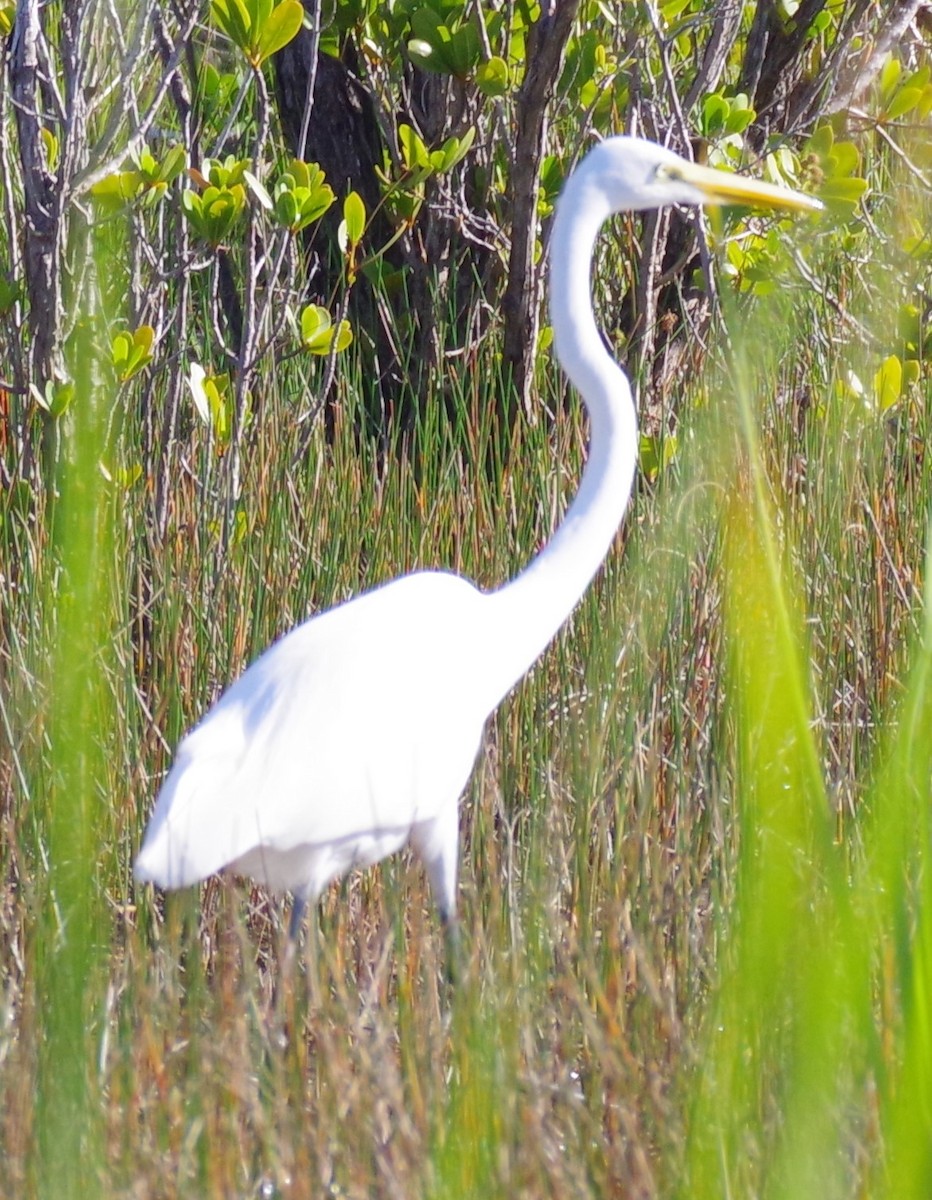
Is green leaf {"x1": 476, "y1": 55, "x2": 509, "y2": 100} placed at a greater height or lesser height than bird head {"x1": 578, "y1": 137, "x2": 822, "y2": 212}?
greater

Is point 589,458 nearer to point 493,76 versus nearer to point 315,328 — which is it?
point 315,328

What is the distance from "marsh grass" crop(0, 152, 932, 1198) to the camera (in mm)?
818

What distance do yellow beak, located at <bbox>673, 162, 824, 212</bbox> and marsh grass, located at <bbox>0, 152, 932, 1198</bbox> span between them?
183 mm

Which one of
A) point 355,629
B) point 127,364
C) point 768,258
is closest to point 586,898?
point 355,629

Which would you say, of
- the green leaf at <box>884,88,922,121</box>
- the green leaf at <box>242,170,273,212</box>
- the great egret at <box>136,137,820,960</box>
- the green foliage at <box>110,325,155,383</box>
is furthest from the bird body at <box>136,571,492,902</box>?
the green leaf at <box>884,88,922,121</box>

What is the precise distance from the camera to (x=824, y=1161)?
32.0 inches

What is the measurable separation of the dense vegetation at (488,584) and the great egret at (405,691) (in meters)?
0.09

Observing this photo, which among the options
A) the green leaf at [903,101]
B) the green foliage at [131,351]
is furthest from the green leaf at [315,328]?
the green leaf at [903,101]

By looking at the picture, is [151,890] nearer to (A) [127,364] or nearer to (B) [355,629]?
(B) [355,629]

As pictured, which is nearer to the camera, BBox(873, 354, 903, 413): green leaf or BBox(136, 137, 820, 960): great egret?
BBox(136, 137, 820, 960): great egret

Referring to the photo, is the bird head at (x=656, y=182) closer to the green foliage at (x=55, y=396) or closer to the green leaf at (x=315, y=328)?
the green leaf at (x=315, y=328)

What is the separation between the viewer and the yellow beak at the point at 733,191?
1.62 metres

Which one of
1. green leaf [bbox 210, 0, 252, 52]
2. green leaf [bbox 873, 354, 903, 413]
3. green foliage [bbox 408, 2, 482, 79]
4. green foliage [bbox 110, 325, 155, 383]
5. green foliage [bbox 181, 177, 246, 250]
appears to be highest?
green foliage [bbox 408, 2, 482, 79]

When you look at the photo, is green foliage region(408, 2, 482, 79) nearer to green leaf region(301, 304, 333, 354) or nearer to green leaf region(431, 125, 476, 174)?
green leaf region(431, 125, 476, 174)
